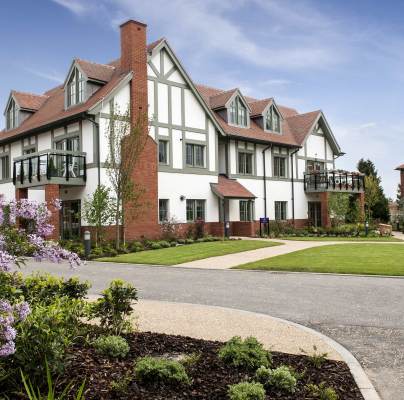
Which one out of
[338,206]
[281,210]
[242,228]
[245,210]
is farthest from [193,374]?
[338,206]

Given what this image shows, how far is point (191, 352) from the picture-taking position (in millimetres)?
6238

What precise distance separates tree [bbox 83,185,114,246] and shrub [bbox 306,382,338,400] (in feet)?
64.9

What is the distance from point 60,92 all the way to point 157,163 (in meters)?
11.1

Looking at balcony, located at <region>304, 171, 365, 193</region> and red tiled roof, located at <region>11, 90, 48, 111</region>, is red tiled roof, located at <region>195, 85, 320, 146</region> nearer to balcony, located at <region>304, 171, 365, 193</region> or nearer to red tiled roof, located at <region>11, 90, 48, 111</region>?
balcony, located at <region>304, 171, 365, 193</region>

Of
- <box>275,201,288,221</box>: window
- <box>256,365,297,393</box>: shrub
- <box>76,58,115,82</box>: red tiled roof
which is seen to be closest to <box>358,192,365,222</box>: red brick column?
<box>275,201,288,221</box>: window

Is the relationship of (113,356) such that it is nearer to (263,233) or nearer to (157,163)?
(157,163)

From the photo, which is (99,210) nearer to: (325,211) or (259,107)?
(259,107)

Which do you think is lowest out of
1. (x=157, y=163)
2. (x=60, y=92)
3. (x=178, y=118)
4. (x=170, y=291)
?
(x=170, y=291)

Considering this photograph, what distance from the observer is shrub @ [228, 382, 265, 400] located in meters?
4.46

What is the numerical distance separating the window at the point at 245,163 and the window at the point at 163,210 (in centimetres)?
680

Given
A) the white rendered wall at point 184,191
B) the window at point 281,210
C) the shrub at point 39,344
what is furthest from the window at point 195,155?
the shrub at point 39,344

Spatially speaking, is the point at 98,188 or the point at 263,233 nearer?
the point at 98,188

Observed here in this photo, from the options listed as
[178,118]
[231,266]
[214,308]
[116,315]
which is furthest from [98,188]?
[116,315]

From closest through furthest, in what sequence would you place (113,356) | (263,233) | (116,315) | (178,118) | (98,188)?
(113,356)
(116,315)
(98,188)
(178,118)
(263,233)
